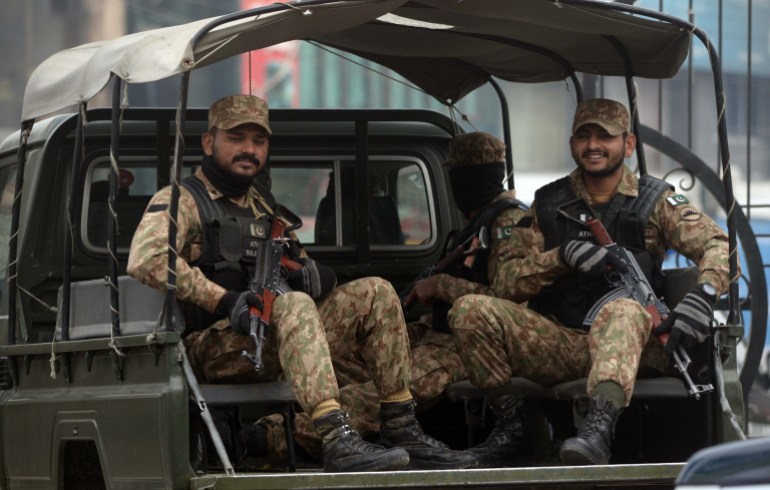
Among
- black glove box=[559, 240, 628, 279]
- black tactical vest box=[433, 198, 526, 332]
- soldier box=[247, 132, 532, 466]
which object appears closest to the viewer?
black glove box=[559, 240, 628, 279]

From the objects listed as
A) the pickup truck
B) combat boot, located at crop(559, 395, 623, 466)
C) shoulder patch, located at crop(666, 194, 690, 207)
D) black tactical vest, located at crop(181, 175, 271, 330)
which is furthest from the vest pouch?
shoulder patch, located at crop(666, 194, 690, 207)

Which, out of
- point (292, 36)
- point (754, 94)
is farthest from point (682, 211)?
point (754, 94)

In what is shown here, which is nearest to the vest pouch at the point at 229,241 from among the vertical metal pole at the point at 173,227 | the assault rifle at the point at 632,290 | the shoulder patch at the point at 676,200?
the vertical metal pole at the point at 173,227

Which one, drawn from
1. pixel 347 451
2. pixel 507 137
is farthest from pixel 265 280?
pixel 507 137

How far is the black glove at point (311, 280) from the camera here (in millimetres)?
5973

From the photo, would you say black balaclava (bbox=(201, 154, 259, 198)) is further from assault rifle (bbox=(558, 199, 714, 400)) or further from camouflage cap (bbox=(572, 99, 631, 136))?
camouflage cap (bbox=(572, 99, 631, 136))

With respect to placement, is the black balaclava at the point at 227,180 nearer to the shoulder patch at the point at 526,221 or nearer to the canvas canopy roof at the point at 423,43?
the canvas canopy roof at the point at 423,43

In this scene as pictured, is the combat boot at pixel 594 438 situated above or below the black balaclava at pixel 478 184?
below

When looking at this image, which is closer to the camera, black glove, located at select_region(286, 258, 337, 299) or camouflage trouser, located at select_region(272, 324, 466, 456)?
black glove, located at select_region(286, 258, 337, 299)

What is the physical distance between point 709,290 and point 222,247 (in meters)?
1.86

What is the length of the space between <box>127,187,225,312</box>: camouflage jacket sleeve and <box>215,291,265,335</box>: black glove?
0.10ft

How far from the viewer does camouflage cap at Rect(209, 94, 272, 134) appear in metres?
6.14

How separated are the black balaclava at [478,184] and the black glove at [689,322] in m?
1.50

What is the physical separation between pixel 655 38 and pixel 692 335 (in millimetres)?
1385
